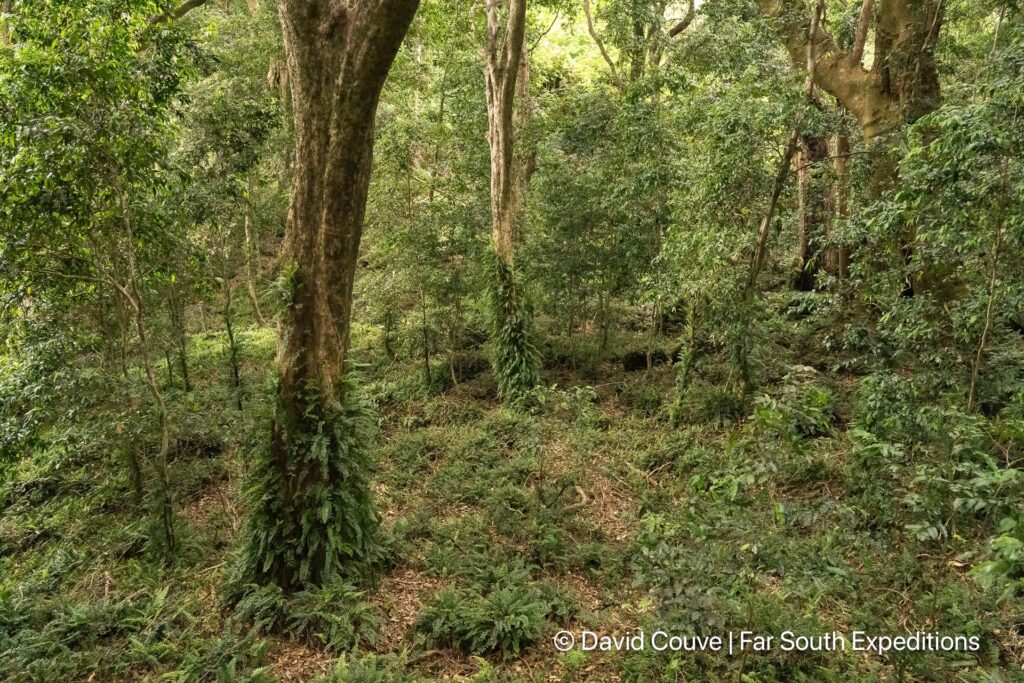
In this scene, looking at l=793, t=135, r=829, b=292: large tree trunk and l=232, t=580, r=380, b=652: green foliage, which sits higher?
l=793, t=135, r=829, b=292: large tree trunk

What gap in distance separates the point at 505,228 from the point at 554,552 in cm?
624

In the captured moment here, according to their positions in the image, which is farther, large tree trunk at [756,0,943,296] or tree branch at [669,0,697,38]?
tree branch at [669,0,697,38]

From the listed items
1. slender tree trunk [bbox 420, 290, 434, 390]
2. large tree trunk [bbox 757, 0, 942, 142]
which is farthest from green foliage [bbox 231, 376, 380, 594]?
large tree trunk [bbox 757, 0, 942, 142]

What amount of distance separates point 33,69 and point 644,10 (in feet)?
39.7

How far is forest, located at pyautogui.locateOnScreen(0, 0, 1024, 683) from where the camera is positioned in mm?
4758

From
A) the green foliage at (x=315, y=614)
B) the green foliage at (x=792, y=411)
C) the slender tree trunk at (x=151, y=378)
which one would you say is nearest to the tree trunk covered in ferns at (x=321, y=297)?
the green foliage at (x=315, y=614)

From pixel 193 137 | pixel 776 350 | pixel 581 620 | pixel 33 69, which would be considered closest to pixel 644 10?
pixel 776 350

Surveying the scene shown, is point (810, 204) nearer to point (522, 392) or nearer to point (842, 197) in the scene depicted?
point (842, 197)

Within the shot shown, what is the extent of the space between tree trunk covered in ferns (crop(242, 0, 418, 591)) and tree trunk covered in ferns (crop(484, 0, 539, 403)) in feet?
17.4

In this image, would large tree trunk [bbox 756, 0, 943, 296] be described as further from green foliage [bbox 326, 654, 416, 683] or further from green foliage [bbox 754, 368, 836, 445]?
green foliage [bbox 326, 654, 416, 683]

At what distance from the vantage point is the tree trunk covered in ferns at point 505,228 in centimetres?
1036

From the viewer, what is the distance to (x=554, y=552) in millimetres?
6875

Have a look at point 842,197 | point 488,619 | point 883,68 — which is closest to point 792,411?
point 488,619

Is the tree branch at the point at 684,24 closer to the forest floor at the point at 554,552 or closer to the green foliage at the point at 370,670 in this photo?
the forest floor at the point at 554,552
